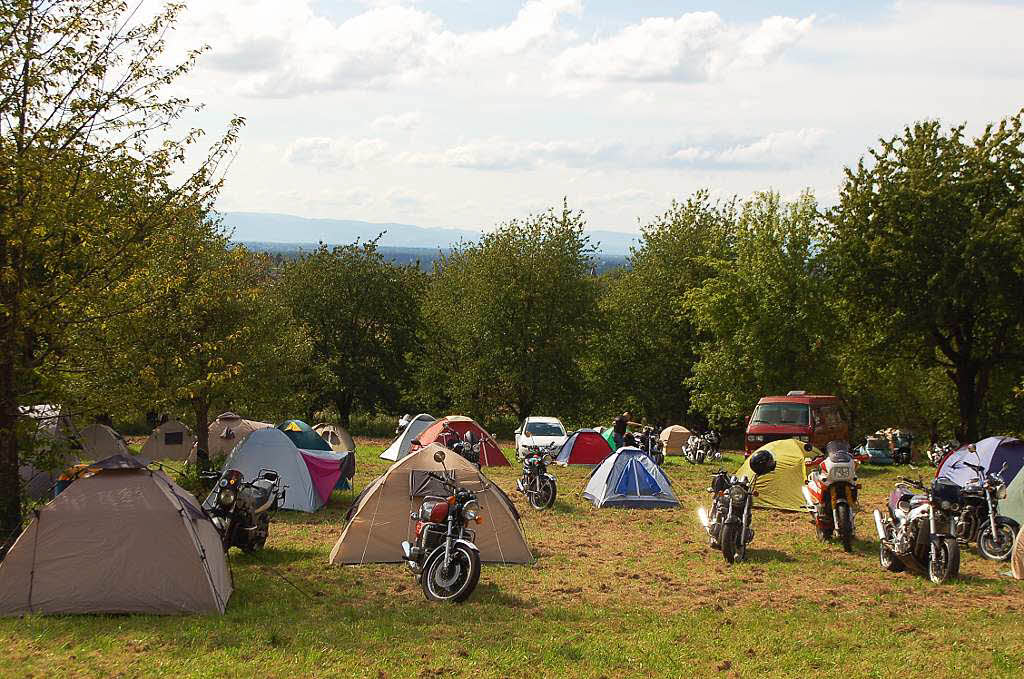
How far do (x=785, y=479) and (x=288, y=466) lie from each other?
8958mm

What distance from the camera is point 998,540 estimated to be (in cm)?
1280

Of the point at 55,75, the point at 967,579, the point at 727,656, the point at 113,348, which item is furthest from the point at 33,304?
the point at 967,579

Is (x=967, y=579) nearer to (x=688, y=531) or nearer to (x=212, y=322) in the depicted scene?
(x=688, y=531)

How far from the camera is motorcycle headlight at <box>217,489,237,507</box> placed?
12.4 metres

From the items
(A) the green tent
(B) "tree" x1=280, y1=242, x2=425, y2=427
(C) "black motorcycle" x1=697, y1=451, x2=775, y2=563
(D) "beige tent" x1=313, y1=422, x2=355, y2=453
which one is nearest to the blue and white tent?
(C) "black motorcycle" x1=697, y1=451, x2=775, y2=563

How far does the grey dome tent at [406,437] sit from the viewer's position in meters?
26.8

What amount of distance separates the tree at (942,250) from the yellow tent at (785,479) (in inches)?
320

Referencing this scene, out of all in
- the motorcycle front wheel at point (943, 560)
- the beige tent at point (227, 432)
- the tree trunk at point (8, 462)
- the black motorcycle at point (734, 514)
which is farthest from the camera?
the beige tent at point (227, 432)

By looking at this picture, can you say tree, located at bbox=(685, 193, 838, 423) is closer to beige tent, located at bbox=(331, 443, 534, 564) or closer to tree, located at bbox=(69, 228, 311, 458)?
tree, located at bbox=(69, 228, 311, 458)

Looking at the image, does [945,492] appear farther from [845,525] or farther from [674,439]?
[674,439]

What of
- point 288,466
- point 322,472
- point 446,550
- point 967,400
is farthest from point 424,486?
point 967,400

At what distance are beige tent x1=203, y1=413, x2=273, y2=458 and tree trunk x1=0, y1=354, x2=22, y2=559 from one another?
35.8 feet

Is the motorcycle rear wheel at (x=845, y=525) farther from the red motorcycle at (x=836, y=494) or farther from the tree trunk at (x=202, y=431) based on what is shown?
the tree trunk at (x=202, y=431)

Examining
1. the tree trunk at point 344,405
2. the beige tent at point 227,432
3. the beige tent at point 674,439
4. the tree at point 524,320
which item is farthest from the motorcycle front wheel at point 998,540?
the tree trunk at point 344,405
